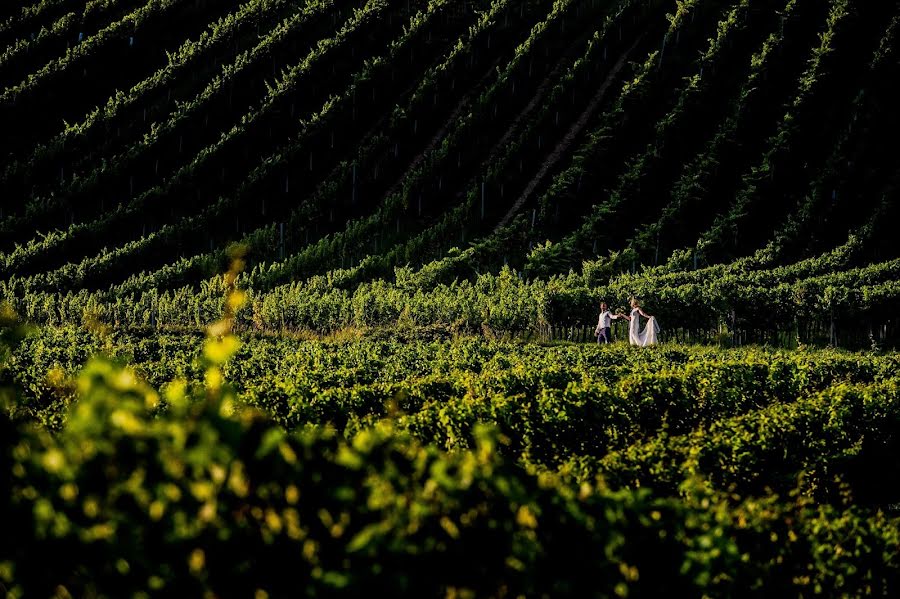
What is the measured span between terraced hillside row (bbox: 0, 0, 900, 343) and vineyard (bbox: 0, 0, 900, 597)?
267mm

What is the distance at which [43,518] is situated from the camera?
3.55m

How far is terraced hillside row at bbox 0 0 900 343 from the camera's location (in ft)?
179

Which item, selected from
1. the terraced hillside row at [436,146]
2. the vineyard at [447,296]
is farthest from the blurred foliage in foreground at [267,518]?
the terraced hillside row at [436,146]

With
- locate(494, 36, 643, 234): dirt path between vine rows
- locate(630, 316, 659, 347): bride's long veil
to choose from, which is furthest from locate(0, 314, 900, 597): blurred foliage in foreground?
locate(494, 36, 643, 234): dirt path between vine rows

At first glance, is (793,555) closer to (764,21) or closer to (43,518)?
(43,518)

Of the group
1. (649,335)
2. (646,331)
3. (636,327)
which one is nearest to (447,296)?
(636,327)

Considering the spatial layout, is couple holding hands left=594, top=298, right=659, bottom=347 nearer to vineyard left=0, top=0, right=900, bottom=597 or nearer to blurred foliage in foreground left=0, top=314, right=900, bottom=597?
vineyard left=0, top=0, right=900, bottom=597

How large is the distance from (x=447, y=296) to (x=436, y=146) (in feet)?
93.2

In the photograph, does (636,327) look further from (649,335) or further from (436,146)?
(436,146)

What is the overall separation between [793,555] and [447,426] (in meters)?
6.64

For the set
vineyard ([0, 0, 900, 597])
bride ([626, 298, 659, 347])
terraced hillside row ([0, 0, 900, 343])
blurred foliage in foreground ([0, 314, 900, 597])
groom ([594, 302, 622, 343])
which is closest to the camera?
blurred foliage in foreground ([0, 314, 900, 597])

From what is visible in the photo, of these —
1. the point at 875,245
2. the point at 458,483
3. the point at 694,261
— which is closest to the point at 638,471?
the point at 458,483

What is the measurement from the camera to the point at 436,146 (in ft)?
225

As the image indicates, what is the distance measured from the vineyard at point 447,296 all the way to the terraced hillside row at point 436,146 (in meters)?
0.27
